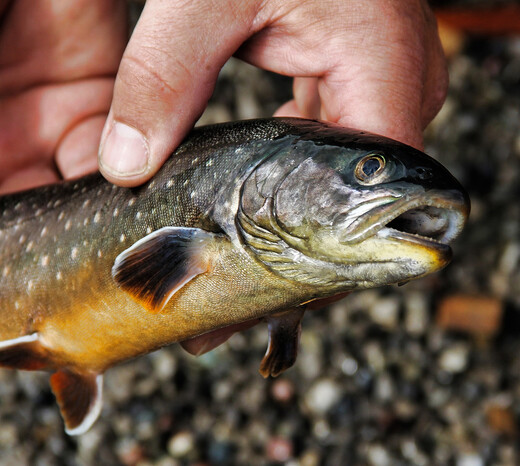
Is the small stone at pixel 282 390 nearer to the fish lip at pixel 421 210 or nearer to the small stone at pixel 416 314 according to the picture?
the small stone at pixel 416 314

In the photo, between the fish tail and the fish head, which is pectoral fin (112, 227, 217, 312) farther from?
the fish tail

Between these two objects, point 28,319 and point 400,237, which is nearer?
point 400,237

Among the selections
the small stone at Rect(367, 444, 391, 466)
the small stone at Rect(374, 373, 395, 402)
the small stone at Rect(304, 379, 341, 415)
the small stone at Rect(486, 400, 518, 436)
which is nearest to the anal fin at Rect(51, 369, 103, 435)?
the small stone at Rect(304, 379, 341, 415)

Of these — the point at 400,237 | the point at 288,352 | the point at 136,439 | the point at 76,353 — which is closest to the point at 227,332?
the point at 288,352

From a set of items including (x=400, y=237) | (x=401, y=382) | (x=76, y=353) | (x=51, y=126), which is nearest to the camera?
(x=400, y=237)

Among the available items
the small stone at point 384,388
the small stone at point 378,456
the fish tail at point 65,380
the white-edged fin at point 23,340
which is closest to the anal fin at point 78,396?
the fish tail at point 65,380

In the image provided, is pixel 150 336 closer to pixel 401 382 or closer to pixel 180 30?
pixel 180 30

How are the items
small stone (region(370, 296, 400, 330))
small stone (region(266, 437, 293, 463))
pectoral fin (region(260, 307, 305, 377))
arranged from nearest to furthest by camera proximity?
1. pectoral fin (region(260, 307, 305, 377))
2. small stone (region(266, 437, 293, 463))
3. small stone (region(370, 296, 400, 330))
